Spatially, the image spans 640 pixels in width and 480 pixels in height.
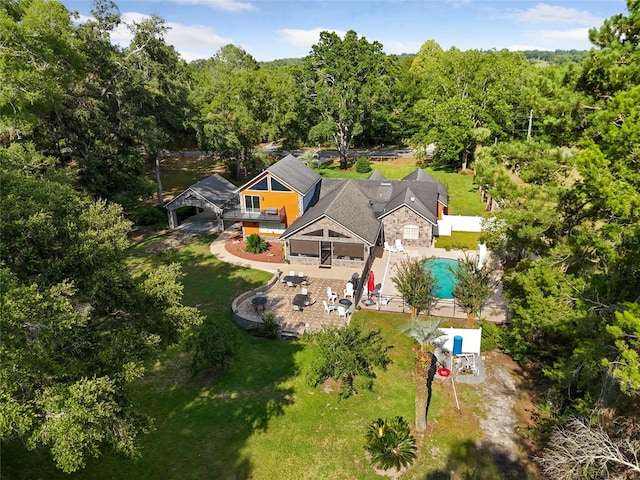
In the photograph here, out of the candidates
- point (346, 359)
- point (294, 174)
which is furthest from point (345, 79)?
point (346, 359)

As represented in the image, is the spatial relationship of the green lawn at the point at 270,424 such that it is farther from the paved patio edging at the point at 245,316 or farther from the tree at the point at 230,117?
the tree at the point at 230,117


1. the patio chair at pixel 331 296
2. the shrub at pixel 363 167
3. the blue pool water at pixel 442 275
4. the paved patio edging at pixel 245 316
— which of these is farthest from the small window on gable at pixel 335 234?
the shrub at pixel 363 167

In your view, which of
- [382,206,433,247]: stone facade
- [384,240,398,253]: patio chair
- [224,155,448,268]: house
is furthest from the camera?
[382,206,433,247]: stone facade

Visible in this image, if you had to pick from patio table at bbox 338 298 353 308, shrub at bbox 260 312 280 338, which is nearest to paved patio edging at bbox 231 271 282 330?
shrub at bbox 260 312 280 338

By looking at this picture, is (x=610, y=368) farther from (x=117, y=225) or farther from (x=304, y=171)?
(x=304, y=171)

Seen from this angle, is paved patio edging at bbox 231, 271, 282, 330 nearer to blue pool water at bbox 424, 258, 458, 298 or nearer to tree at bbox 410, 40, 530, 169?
blue pool water at bbox 424, 258, 458, 298

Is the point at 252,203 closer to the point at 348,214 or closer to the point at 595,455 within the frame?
the point at 348,214

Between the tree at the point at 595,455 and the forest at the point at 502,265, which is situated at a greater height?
the forest at the point at 502,265
